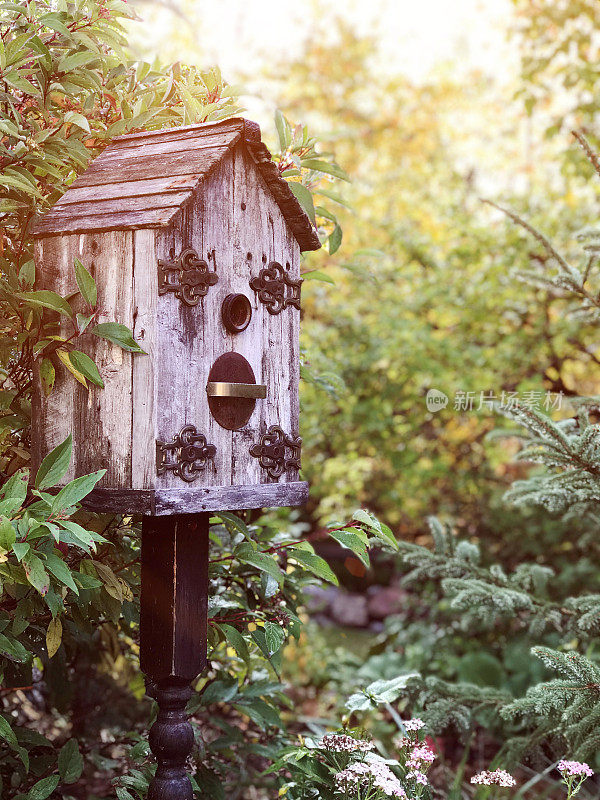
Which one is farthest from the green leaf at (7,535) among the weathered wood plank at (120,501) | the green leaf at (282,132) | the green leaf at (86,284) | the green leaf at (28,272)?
the green leaf at (282,132)

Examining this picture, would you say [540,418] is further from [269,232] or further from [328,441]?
[328,441]

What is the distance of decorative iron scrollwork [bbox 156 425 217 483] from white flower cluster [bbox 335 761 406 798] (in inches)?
31.2

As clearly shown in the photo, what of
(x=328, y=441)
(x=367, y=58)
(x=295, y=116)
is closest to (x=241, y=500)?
(x=328, y=441)

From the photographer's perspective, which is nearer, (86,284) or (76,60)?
(86,284)

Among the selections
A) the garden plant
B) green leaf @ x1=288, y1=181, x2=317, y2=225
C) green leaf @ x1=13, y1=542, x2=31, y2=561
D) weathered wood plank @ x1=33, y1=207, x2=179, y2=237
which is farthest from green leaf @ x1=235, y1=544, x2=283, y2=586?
green leaf @ x1=288, y1=181, x2=317, y2=225

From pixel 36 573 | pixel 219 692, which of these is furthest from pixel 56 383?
pixel 219 692

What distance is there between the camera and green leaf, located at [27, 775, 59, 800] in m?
1.86

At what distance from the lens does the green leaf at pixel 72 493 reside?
152cm

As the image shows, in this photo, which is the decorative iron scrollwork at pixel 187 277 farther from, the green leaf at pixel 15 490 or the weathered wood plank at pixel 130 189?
the green leaf at pixel 15 490

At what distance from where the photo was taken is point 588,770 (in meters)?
1.91

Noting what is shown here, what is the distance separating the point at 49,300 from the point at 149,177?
364 millimetres

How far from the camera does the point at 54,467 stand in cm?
160

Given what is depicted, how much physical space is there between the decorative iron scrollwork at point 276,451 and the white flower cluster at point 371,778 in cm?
72

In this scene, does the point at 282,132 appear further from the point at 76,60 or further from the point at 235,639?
the point at 235,639
